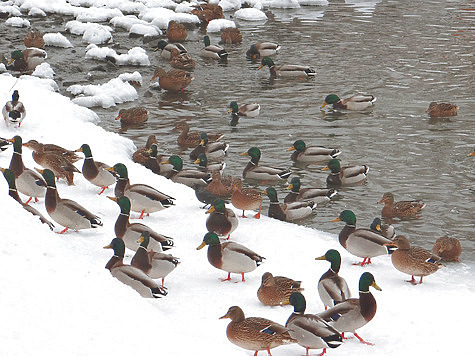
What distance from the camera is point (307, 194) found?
10891 mm

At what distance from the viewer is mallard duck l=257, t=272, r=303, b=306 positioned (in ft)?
24.0

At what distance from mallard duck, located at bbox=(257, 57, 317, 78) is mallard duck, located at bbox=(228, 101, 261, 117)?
9.07ft

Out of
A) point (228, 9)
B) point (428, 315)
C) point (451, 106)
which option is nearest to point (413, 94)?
point (451, 106)

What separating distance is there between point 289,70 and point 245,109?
3.00m

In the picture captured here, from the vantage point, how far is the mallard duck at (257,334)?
21.2 feet

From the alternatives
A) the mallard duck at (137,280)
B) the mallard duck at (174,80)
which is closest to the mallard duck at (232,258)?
the mallard duck at (137,280)

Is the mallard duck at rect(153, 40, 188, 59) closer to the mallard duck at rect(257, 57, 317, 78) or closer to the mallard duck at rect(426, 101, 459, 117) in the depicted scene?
the mallard duck at rect(257, 57, 317, 78)

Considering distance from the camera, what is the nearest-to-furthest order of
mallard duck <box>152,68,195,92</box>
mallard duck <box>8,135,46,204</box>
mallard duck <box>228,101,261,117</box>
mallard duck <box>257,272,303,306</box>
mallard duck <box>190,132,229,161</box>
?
mallard duck <box>257,272,303,306</box>, mallard duck <box>8,135,46,204</box>, mallard duck <box>190,132,229,161</box>, mallard duck <box>228,101,261,117</box>, mallard duck <box>152,68,195,92</box>

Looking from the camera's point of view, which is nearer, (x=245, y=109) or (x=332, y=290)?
(x=332, y=290)

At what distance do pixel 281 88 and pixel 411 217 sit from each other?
22.9ft

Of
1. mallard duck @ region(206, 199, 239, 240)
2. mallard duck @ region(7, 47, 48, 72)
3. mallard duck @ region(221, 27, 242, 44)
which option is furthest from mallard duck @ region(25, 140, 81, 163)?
mallard duck @ region(221, 27, 242, 44)

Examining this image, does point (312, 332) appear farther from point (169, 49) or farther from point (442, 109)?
point (169, 49)

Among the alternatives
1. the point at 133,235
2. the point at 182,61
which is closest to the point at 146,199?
the point at 133,235

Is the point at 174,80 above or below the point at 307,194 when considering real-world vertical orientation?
below
